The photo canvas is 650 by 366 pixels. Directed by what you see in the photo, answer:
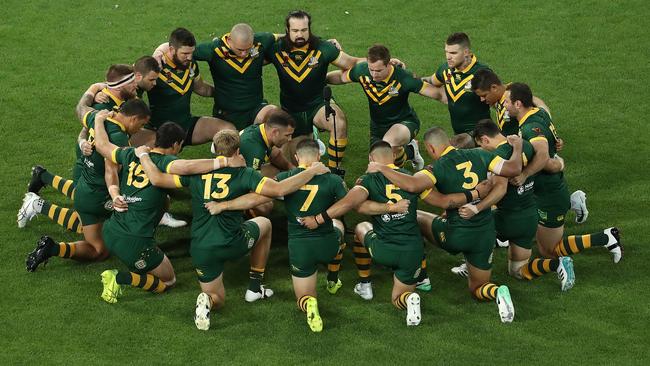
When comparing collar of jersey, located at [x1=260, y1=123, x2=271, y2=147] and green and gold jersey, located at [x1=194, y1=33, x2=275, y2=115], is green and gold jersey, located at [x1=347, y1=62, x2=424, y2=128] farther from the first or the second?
collar of jersey, located at [x1=260, y1=123, x2=271, y2=147]

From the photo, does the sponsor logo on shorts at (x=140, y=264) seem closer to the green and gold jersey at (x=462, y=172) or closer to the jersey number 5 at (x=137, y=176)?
the jersey number 5 at (x=137, y=176)

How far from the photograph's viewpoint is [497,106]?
1378 cm

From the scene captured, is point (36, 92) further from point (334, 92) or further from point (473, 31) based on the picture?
point (473, 31)

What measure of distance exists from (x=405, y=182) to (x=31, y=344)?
404 cm

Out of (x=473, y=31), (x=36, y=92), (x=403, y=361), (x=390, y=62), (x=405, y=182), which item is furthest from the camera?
(x=473, y=31)

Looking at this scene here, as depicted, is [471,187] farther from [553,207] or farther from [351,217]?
[351,217]

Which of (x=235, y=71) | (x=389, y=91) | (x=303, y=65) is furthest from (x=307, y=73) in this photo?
(x=389, y=91)

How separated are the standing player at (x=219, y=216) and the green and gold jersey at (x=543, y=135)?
2.54m

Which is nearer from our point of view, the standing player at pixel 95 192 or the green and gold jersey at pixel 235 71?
the standing player at pixel 95 192

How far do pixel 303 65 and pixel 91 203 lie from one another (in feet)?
11.7

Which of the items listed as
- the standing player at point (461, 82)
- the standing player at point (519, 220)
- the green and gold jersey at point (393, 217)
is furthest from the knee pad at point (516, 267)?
the standing player at point (461, 82)

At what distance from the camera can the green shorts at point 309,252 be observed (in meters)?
12.0

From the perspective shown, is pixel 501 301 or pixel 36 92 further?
pixel 36 92

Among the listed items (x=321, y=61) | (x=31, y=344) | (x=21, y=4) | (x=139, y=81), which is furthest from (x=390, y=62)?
(x=21, y=4)
